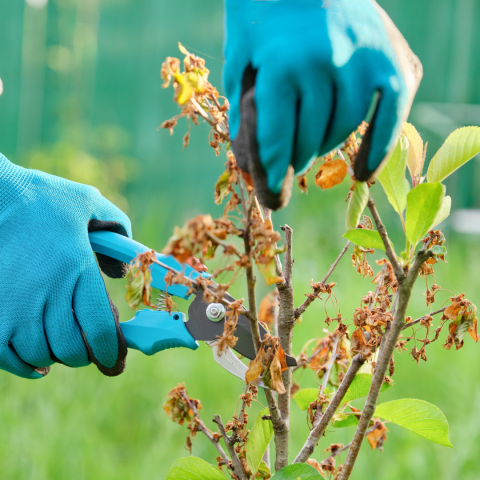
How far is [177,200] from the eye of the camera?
414 centimetres

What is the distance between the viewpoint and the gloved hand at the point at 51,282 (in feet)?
3.34

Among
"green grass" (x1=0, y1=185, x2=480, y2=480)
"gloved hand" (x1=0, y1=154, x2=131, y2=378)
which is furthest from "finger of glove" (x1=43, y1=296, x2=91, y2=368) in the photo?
"green grass" (x1=0, y1=185, x2=480, y2=480)

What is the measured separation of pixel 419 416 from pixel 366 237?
0.30 metres

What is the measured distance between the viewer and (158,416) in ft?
7.27

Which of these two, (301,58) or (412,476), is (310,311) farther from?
(301,58)

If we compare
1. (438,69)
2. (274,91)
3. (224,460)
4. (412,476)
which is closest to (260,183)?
(274,91)

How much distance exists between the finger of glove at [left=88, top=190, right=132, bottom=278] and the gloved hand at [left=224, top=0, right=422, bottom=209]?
57 centimetres

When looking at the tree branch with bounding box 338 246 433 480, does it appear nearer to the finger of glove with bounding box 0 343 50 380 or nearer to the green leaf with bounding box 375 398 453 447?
the green leaf with bounding box 375 398 453 447

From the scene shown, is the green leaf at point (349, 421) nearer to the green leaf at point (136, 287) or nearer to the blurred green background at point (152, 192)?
the green leaf at point (136, 287)

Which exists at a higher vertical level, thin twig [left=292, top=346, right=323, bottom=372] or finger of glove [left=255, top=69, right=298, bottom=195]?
finger of glove [left=255, top=69, right=298, bottom=195]

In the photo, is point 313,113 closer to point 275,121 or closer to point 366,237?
point 275,121

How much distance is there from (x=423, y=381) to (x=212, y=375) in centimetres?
99

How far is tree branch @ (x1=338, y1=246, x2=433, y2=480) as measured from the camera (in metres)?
0.67

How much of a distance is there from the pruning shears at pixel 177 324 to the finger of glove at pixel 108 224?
0.05 m
